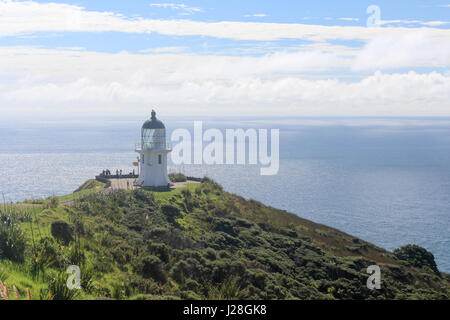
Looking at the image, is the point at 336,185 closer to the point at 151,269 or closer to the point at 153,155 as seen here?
the point at 153,155

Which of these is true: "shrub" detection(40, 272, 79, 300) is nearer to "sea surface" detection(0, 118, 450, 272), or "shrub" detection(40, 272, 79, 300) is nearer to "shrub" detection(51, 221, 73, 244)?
"shrub" detection(51, 221, 73, 244)

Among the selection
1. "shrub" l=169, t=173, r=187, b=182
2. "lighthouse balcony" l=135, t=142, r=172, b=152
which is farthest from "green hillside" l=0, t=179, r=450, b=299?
"shrub" l=169, t=173, r=187, b=182

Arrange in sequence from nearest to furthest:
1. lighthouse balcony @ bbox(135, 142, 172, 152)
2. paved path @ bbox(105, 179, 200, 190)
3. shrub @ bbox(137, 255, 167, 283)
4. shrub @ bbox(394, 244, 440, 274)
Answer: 1. shrub @ bbox(137, 255, 167, 283)
2. shrub @ bbox(394, 244, 440, 274)
3. paved path @ bbox(105, 179, 200, 190)
4. lighthouse balcony @ bbox(135, 142, 172, 152)

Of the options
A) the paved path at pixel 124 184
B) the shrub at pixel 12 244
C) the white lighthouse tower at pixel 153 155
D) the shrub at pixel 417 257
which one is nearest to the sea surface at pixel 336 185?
the shrub at pixel 417 257

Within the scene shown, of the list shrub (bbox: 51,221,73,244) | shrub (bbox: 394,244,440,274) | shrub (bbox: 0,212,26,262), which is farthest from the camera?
shrub (bbox: 394,244,440,274)

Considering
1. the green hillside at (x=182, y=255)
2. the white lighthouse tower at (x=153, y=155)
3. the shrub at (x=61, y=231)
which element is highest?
the white lighthouse tower at (x=153, y=155)

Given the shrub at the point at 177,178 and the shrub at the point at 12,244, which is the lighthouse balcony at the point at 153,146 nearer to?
the shrub at the point at 177,178

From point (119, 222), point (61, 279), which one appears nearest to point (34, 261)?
point (61, 279)

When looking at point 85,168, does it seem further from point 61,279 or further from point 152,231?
point 61,279

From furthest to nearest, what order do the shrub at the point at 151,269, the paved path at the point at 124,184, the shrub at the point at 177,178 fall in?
the shrub at the point at 177,178 < the paved path at the point at 124,184 < the shrub at the point at 151,269

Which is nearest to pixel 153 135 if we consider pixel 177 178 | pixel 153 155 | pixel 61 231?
pixel 153 155
